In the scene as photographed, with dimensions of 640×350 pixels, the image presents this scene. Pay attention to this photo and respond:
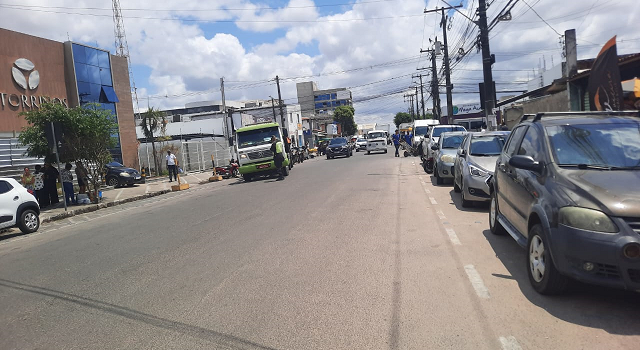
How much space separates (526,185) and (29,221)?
40.9 feet

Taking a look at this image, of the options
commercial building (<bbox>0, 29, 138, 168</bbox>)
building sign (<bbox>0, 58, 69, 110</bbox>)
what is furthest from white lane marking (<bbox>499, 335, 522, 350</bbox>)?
building sign (<bbox>0, 58, 69, 110</bbox>)

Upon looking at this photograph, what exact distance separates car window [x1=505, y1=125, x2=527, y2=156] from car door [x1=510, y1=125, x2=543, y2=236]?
0.64ft

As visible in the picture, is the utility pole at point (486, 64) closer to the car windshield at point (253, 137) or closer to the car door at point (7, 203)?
the car windshield at point (253, 137)

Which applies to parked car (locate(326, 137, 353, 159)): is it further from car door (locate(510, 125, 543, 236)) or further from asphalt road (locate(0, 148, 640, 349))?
car door (locate(510, 125, 543, 236))

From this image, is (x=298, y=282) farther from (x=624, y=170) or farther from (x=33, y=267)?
(x=33, y=267)

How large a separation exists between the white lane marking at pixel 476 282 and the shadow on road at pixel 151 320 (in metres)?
2.34

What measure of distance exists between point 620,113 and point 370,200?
6.65m

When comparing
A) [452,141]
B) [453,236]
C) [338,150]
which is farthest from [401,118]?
[453,236]

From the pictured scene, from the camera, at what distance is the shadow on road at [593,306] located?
13.2 ft

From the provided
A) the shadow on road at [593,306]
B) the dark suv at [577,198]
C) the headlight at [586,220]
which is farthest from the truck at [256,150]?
the headlight at [586,220]

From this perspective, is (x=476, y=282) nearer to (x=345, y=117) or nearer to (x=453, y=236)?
(x=453, y=236)

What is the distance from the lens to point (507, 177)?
20.8ft

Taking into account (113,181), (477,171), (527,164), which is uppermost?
(527,164)

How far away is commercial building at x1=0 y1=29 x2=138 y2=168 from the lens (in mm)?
23734
